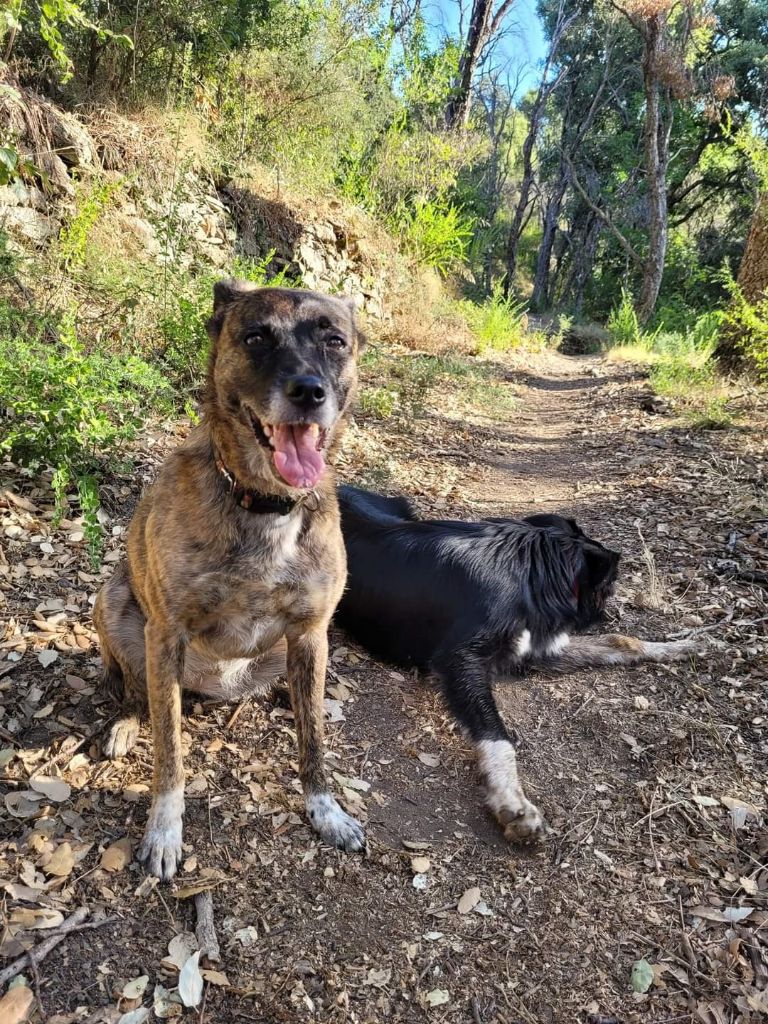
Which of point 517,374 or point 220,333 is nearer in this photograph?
point 220,333

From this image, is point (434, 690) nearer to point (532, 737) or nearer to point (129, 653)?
point (532, 737)

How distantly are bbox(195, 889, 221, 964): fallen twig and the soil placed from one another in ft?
0.09

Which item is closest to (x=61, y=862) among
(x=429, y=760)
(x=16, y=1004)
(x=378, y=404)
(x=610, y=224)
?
(x=16, y=1004)

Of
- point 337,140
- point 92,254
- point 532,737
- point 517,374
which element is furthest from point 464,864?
point 517,374

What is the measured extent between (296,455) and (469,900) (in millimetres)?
1532

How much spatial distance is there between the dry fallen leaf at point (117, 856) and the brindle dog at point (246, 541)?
0.05 m

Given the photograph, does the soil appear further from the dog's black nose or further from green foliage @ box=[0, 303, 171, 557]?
the dog's black nose

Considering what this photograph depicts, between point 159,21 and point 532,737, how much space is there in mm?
7973

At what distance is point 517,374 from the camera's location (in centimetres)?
1197

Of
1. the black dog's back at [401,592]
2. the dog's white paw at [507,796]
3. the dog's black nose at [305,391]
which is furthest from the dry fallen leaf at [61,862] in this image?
the black dog's back at [401,592]

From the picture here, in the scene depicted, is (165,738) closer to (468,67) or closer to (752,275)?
(752,275)

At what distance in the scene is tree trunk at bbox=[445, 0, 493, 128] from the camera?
1324 cm

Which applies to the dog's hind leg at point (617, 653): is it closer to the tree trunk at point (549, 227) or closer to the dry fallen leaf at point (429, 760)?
the dry fallen leaf at point (429, 760)

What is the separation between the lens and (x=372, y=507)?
148 inches
